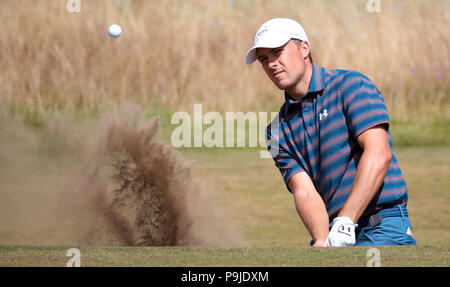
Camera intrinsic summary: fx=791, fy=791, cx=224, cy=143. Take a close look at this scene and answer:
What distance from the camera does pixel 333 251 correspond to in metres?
2.70

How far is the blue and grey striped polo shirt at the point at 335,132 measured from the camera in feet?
11.2

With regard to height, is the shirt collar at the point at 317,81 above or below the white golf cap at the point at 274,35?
below

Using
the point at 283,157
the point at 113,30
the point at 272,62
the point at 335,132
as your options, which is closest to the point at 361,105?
the point at 335,132

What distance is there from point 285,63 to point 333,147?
442mm

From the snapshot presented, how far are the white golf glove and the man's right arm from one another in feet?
0.89

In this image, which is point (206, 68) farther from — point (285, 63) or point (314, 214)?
point (314, 214)

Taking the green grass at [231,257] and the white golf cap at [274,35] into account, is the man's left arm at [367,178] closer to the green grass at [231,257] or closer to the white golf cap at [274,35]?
the green grass at [231,257]

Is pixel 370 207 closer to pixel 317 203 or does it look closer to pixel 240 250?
pixel 317 203

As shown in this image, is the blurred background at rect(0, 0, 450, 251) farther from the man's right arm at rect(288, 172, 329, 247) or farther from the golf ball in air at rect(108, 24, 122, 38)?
the man's right arm at rect(288, 172, 329, 247)

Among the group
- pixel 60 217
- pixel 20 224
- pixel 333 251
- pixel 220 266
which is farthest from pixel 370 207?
pixel 20 224

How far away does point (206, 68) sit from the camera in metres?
12.6

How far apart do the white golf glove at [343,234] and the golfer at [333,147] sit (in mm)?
26

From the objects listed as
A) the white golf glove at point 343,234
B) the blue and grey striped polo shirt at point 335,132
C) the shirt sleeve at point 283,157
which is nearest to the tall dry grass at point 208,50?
the shirt sleeve at point 283,157
